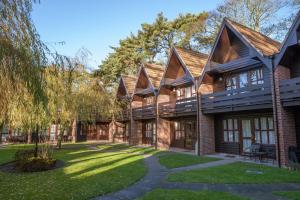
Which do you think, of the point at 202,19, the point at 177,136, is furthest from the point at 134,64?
the point at 177,136

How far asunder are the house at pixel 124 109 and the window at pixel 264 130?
47.3ft

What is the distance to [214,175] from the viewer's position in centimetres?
923

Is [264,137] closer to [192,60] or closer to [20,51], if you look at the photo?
[192,60]

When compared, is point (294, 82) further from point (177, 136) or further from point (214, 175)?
point (177, 136)

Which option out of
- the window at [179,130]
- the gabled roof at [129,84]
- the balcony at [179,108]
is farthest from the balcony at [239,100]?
the gabled roof at [129,84]

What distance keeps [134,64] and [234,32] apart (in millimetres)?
22741

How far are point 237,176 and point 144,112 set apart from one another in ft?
47.5

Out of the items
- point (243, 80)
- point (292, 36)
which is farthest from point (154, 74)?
point (292, 36)

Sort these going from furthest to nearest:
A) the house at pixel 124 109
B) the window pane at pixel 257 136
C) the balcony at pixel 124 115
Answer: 1. the house at pixel 124 109
2. the balcony at pixel 124 115
3. the window pane at pixel 257 136

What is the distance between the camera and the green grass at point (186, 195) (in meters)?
6.51

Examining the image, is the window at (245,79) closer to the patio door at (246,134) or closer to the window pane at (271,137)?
the patio door at (246,134)

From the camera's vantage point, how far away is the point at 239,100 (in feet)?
43.7

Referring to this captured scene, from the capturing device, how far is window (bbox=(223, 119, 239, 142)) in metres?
15.4

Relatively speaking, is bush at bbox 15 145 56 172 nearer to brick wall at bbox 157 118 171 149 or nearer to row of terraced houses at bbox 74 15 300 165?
row of terraced houses at bbox 74 15 300 165
